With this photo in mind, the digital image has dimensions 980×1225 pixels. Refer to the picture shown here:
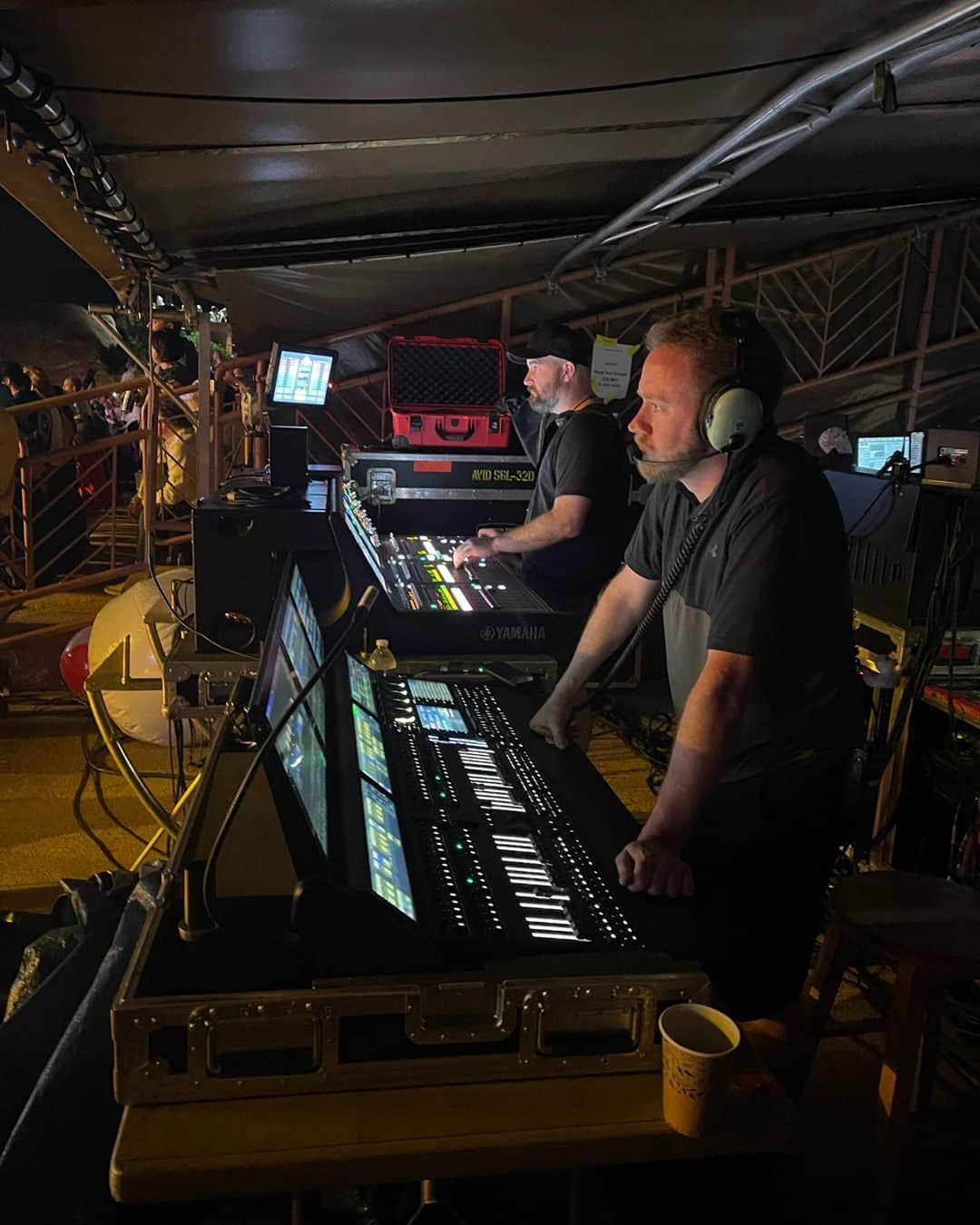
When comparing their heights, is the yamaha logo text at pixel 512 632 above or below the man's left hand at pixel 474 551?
below

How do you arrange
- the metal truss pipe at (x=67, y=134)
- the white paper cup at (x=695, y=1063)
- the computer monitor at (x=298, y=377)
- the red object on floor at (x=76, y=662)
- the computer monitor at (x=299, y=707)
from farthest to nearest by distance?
1. the red object on floor at (x=76, y=662)
2. the computer monitor at (x=298, y=377)
3. the metal truss pipe at (x=67, y=134)
4. the computer monitor at (x=299, y=707)
5. the white paper cup at (x=695, y=1063)

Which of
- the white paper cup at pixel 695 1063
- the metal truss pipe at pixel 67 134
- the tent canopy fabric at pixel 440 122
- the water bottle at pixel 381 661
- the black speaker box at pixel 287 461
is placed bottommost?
the white paper cup at pixel 695 1063

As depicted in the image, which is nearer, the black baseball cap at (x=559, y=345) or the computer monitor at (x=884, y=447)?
the black baseball cap at (x=559, y=345)

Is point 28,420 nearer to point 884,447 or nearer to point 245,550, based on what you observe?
point 245,550

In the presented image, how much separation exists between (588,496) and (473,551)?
47cm

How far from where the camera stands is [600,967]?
978mm

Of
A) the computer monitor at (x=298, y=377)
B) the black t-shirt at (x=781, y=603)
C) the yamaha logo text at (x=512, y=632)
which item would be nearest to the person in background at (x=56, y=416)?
the computer monitor at (x=298, y=377)

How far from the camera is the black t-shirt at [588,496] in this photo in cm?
316

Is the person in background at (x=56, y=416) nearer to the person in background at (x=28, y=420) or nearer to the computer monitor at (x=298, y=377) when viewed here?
the person in background at (x=28, y=420)

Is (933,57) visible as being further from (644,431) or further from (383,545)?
(383,545)

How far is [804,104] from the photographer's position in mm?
2570

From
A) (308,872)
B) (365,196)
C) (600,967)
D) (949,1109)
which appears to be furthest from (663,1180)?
(365,196)

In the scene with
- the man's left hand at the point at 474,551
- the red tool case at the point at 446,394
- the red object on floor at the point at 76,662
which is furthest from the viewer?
the red tool case at the point at 446,394

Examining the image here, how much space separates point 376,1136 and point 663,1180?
0.47 meters
